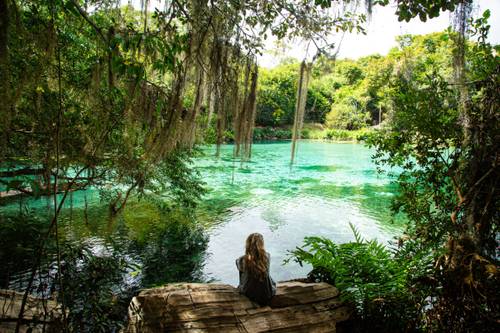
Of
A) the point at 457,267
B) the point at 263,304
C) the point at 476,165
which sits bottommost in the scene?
the point at 263,304

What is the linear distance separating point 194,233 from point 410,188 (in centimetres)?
Answer: 516

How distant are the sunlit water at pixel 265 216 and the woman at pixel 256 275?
0.80 m

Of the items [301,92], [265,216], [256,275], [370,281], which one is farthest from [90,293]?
[265,216]

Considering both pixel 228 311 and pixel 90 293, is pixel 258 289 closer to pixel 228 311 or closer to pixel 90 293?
pixel 228 311

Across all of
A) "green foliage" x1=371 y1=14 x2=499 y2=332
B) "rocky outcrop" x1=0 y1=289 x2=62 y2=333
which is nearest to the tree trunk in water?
"rocky outcrop" x1=0 y1=289 x2=62 y2=333

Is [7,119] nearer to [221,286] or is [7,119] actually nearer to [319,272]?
[221,286]

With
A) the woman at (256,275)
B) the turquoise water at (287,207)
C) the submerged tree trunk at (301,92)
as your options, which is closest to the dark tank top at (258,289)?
the woman at (256,275)

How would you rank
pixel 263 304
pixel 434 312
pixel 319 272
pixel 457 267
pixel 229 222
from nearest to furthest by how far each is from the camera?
1. pixel 457 267
2. pixel 434 312
3. pixel 263 304
4. pixel 319 272
5. pixel 229 222

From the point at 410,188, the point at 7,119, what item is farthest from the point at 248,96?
the point at 410,188

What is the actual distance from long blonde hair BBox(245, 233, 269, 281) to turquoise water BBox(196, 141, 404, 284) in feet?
2.45

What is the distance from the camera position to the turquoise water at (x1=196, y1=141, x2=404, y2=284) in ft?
22.6

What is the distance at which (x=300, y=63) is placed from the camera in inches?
103

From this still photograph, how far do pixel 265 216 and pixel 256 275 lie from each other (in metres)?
6.28

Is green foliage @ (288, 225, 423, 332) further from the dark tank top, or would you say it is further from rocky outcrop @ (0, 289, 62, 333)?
rocky outcrop @ (0, 289, 62, 333)
